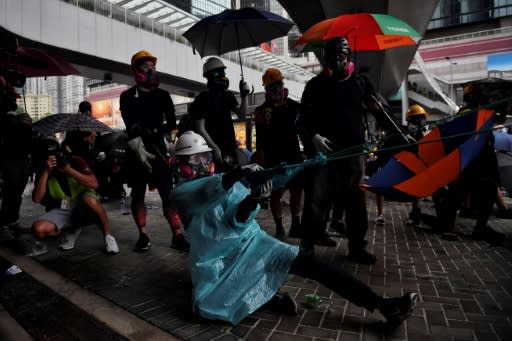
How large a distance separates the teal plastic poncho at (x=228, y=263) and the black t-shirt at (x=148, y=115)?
2084 millimetres

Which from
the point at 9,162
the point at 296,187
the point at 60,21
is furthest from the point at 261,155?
the point at 60,21

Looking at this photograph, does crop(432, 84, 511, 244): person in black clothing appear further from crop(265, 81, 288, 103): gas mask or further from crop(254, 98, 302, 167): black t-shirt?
crop(265, 81, 288, 103): gas mask

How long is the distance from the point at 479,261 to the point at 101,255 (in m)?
4.28

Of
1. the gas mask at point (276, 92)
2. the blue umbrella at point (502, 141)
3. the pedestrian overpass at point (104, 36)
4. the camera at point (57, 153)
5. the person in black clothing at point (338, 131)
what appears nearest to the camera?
the person in black clothing at point (338, 131)

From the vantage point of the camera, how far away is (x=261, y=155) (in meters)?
5.07

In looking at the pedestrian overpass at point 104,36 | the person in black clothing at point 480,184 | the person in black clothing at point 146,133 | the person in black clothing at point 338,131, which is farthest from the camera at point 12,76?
the person in black clothing at point 480,184

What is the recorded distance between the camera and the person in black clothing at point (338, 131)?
12.1 ft

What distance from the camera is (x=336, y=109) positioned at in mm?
3709

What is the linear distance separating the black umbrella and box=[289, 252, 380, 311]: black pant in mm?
3906

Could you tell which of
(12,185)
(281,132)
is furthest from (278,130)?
(12,185)

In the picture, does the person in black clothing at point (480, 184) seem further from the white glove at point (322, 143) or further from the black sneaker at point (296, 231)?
the white glove at point (322, 143)

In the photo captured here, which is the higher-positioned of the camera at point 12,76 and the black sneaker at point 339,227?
the camera at point 12,76

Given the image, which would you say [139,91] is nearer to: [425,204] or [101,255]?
[101,255]

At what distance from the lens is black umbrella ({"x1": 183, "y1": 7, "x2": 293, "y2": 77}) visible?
17.4ft
